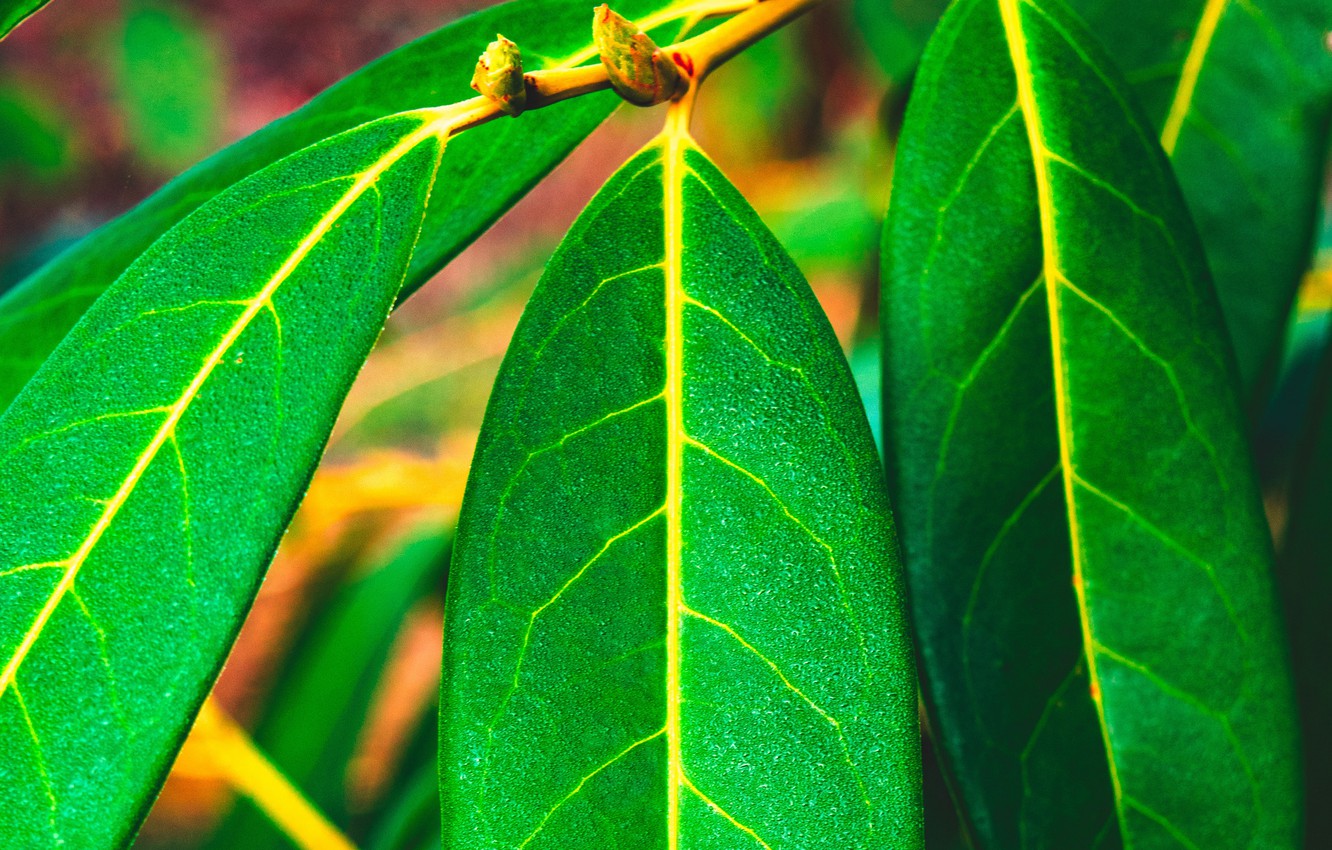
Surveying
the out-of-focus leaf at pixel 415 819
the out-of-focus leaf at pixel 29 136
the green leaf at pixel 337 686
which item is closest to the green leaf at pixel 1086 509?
the out-of-focus leaf at pixel 415 819

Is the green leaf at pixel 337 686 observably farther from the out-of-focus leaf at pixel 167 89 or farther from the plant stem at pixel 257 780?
the out-of-focus leaf at pixel 167 89

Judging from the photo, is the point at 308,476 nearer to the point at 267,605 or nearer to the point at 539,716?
the point at 539,716

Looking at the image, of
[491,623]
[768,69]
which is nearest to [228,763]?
[491,623]

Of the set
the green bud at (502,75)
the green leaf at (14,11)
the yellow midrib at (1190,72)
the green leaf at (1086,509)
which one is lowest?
the green leaf at (1086,509)

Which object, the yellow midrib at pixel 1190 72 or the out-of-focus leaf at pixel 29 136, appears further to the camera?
the out-of-focus leaf at pixel 29 136

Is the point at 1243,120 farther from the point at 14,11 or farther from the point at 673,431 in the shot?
the point at 14,11

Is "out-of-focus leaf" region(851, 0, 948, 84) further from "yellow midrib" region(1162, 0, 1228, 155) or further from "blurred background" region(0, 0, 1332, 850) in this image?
"yellow midrib" region(1162, 0, 1228, 155)

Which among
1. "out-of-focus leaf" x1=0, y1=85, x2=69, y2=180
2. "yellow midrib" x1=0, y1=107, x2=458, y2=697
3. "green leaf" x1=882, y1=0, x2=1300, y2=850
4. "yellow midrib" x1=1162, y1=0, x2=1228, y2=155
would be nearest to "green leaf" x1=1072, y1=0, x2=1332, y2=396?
"yellow midrib" x1=1162, y1=0, x2=1228, y2=155
